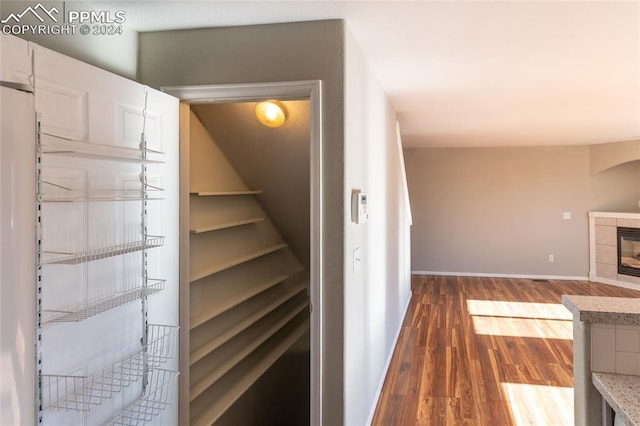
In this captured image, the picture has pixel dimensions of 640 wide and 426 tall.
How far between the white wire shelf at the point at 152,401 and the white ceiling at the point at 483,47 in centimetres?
169

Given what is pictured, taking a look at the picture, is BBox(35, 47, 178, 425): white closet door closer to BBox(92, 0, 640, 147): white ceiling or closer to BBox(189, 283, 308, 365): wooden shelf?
BBox(189, 283, 308, 365): wooden shelf

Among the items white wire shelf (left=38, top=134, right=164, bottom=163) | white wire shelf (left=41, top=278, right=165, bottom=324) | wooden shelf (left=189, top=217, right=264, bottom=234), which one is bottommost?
white wire shelf (left=41, top=278, right=165, bottom=324)

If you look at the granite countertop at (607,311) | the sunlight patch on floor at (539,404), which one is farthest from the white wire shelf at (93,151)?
the sunlight patch on floor at (539,404)

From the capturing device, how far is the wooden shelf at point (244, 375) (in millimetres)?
2752

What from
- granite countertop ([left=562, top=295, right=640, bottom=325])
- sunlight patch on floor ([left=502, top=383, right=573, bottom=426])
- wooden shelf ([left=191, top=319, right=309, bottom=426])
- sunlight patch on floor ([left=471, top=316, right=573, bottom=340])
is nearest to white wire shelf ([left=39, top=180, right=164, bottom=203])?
wooden shelf ([left=191, top=319, right=309, bottom=426])

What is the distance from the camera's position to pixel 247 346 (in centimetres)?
340

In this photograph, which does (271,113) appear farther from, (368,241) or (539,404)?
(539,404)

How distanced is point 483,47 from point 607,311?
1.59m

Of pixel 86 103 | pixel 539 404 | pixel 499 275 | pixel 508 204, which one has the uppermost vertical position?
Answer: pixel 86 103

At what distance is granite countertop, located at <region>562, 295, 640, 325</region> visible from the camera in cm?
146

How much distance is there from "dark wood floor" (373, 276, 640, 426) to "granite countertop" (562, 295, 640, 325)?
1.64 meters

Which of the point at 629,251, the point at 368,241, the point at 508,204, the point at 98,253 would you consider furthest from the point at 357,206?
the point at 629,251

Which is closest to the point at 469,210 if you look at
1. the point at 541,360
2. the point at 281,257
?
the point at 541,360

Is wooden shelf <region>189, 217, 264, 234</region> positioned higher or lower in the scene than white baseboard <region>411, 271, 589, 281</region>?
higher
